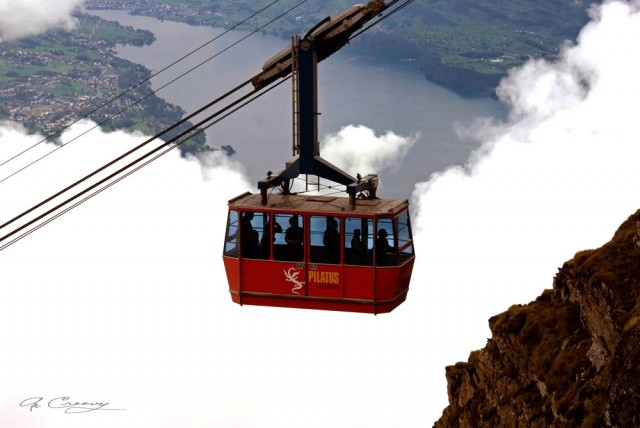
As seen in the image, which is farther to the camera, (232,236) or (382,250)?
(232,236)

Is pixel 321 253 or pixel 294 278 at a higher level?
pixel 321 253

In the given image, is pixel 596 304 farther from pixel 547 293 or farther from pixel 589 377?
pixel 547 293

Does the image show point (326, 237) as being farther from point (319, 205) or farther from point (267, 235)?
point (267, 235)

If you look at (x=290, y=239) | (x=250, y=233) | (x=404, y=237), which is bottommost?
(x=404, y=237)

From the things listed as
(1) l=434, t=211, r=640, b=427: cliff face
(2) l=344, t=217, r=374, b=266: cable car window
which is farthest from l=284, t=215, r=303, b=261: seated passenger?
(1) l=434, t=211, r=640, b=427: cliff face

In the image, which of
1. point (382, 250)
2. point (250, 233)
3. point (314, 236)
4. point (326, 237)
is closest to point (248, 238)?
point (250, 233)

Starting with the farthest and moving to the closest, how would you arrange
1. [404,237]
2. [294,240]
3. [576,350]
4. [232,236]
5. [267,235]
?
[576,350] → [232,236] → [267,235] → [294,240] → [404,237]
